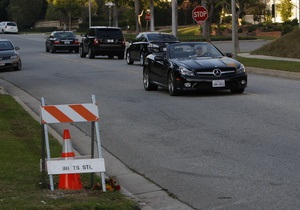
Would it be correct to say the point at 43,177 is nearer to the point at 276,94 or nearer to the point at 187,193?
the point at 187,193

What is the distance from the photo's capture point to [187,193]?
9.38 meters

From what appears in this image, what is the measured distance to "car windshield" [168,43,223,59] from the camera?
21.2 meters

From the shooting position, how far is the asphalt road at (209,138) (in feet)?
30.7

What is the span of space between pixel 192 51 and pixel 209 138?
8214 mm

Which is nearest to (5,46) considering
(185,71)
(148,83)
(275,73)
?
(275,73)

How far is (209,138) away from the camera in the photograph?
13359 mm

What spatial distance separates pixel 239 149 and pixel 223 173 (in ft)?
5.96

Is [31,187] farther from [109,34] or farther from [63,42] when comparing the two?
[63,42]

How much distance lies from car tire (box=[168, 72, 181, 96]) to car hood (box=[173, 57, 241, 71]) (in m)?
0.38

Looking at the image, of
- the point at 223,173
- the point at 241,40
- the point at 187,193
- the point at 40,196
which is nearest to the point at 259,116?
the point at 223,173

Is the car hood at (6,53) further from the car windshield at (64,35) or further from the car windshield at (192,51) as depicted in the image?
the car windshield at (64,35)

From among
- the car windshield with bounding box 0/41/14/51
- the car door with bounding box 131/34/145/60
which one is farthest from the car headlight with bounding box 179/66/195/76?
the car windshield with bounding box 0/41/14/51

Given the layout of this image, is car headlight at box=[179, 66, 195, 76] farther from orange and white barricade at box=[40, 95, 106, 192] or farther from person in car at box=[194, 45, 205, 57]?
orange and white barricade at box=[40, 95, 106, 192]

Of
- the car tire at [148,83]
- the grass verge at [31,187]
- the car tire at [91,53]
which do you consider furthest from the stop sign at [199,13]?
the grass verge at [31,187]
